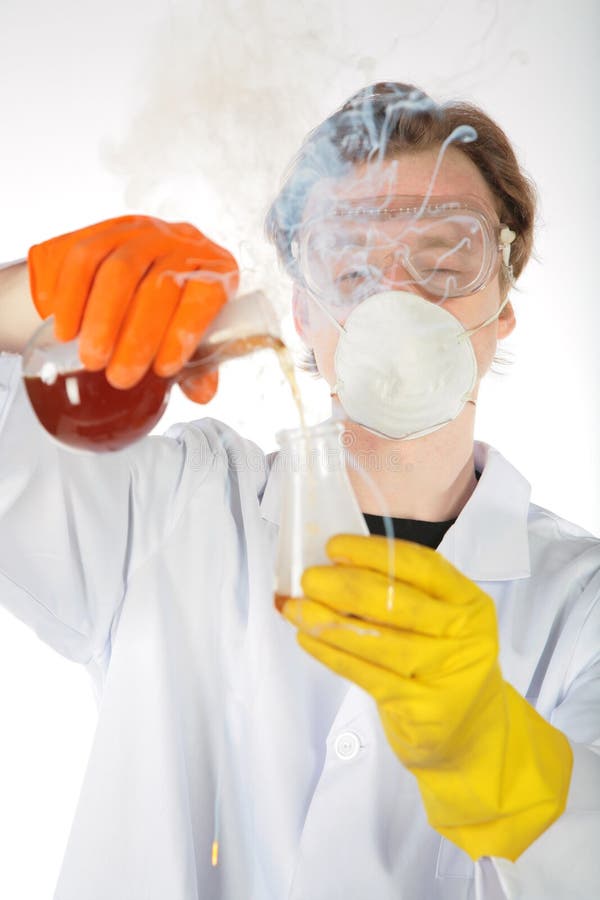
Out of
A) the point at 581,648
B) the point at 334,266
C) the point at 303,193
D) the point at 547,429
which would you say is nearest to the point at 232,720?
the point at 581,648

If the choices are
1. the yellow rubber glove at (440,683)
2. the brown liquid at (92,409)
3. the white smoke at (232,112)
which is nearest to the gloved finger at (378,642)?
the yellow rubber glove at (440,683)

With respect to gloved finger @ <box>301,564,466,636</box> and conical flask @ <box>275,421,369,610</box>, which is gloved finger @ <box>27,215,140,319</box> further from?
gloved finger @ <box>301,564,466,636</box>

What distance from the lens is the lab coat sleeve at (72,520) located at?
1.14 metres

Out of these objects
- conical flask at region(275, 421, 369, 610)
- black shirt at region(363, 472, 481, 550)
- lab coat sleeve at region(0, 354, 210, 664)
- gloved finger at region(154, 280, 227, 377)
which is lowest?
black shirt at region(363, 472, 481, 550)

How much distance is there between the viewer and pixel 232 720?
4.27 ft

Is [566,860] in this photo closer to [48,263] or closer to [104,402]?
[104,402]

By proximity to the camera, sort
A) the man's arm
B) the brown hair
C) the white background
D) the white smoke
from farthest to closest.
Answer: the white background → the brown hair → the white smoke → the man's arm

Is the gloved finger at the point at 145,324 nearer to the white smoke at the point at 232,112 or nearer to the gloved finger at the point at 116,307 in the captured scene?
the gloved finger at the point at 116,307

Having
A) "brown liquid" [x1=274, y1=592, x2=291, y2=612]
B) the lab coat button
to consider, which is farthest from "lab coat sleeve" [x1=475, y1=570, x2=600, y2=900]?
"brown liquid" [x1=274, y1=592, x2=291, y2=612]

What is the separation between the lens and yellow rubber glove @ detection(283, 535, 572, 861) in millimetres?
864

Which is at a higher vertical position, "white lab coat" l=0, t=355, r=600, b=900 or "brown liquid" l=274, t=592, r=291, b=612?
"brown liquid" l=274, t=592, r=291, b=612

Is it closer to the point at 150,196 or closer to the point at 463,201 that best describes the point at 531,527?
the point at 463,201

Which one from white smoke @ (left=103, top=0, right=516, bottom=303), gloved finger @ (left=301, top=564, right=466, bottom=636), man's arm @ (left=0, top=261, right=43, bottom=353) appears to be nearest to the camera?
gloved finger @ (left=301, top=564, right=466, bottom=636)

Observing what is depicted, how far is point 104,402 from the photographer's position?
91cm
